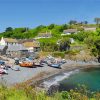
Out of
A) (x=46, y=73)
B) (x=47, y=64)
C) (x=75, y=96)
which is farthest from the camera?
(x=47, y=64)

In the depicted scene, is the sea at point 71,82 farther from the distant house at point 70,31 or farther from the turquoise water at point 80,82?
the distant house at point 70,31

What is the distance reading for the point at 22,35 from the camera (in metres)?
193

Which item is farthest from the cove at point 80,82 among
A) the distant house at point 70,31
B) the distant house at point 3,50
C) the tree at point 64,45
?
the distant house at point 70,31

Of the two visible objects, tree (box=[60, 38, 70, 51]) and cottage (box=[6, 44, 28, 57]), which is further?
tree (box=[60, 38, 70, 51])

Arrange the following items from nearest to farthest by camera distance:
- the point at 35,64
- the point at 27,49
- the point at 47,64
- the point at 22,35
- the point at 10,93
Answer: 1. the point at 10,93
2. the point at 35,64
3. the point at 47,64
4. the point at 27,49
5. the point at 22,35

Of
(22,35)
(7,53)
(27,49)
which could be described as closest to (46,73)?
(7,53)

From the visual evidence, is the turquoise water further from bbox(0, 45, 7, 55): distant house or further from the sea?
bbox(0, 45, 7, 55): distant house

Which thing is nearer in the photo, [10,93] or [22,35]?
[10,93]

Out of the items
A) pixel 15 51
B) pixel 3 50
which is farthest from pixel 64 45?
pixel 3 50

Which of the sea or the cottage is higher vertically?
the cottage

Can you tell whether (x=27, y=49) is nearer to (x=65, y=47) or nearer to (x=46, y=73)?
(x=65, y=47)

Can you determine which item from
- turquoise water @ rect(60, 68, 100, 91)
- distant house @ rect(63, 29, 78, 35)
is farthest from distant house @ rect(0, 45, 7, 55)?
distant house @ rect(63, 29, 78, 35)

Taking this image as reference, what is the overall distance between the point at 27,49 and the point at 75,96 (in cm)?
12700

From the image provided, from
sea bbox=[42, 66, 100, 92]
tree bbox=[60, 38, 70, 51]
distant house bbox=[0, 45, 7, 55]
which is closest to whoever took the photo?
sea bbox=[42, 66, 100, 92]
